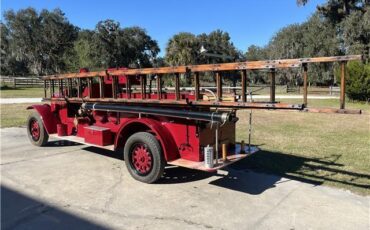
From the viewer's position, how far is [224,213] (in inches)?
180

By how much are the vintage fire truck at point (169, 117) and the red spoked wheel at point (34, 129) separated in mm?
1395

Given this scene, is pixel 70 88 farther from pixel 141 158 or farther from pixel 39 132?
pixel 141 158

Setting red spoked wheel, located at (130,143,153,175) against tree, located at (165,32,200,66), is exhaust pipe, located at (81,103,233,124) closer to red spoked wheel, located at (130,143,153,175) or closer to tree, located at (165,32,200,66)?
red spoked wheel, located at (130,143,153,175)

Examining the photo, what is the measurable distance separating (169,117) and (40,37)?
7003 centimetres

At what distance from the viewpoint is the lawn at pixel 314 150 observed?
243 inches

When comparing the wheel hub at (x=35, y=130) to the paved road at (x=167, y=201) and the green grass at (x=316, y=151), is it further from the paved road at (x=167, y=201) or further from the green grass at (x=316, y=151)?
the green grass at (x=316, y=151)

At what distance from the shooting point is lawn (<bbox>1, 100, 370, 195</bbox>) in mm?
6180

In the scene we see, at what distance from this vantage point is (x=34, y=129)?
865cm

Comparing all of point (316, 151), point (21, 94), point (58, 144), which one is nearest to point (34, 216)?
point (58, 144)

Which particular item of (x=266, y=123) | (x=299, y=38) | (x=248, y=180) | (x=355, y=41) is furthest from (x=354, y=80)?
(x=299, y=38)

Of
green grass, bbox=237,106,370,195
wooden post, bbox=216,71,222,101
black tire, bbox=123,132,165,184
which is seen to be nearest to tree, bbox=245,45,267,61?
green grass, bbox=237,106,370,195

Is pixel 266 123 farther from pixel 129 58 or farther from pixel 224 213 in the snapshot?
pixel 129 58

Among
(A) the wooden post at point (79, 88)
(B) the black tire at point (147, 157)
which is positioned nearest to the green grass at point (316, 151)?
(B) the black tire at point (147, 157)

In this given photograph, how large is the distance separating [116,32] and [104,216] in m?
64.6
